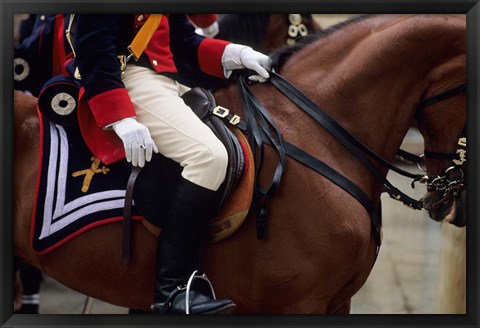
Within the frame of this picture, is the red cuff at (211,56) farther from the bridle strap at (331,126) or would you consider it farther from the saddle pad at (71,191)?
the saddle pad at (71,191)

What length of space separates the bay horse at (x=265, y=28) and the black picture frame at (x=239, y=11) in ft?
6.37

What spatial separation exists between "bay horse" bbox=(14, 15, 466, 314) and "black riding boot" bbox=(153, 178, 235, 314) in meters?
0.09

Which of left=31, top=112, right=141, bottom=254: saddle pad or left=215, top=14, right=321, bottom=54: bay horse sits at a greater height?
left=215, top=14, right=321, bottom=54: bay horse

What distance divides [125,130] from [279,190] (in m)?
0.58

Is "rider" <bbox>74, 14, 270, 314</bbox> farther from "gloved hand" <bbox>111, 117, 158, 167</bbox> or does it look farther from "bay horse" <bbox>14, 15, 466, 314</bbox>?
"bay horse" <bbox>14, 15, 466, 314</bbox>

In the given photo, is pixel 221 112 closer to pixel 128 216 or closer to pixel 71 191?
pixel 128 216

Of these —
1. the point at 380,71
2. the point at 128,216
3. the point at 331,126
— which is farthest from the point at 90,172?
the point at 380,71

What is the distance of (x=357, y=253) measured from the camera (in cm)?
315

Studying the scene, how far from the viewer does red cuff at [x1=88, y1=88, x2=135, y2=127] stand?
3012 mm

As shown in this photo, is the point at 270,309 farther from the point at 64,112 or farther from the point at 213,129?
the point at 64,112

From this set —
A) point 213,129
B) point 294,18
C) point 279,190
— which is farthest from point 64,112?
point 294,18

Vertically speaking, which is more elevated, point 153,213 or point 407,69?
point 407,69

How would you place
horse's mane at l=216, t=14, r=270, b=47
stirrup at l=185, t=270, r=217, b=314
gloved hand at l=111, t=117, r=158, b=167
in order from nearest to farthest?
gloved hand at l=111, t=117, r=158, b=167 < stirrup at l=185, t=270, r=217, b=314 < horse's mane at l=216, t=14, r=270, b=47

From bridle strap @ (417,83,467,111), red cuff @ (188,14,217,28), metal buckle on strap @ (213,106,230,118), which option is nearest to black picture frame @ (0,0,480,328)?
bridle strap @ (417,83,467,111)
